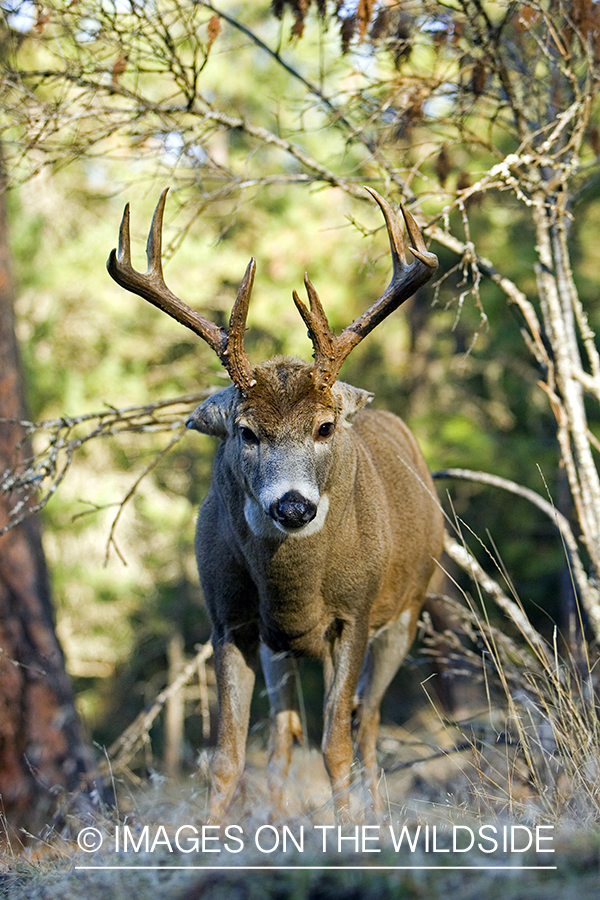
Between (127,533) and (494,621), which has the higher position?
(127,533)

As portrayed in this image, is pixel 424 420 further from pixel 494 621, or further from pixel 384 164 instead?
pixel 384 164

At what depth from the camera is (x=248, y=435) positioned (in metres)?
4.52

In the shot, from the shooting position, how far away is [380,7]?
5.42 meters

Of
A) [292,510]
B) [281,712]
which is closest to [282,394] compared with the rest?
[292,510]

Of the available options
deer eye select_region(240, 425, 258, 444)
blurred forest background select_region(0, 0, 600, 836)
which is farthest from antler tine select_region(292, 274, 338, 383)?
blurred forest background select_region(0, 0, 600, 836)

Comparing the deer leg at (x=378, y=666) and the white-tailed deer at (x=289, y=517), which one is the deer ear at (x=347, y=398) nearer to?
the white-tailed deer at (x=289, y=517)

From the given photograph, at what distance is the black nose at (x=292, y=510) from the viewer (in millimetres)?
4094

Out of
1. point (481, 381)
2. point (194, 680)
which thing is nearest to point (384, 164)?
point (481, 381)

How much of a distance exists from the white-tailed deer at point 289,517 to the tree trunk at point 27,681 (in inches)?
107

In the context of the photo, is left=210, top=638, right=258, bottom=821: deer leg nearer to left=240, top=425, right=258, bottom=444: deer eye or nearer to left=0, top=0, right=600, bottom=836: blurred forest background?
left=240, top=425, right=258, bottom=444: deer eye

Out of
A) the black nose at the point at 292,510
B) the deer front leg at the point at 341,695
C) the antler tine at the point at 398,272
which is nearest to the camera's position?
the black nose at the point at 292,510

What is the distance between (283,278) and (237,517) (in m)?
11.1

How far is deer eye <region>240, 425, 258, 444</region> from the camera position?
14.8 feet

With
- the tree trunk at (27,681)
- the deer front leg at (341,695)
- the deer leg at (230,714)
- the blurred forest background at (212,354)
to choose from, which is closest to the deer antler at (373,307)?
the deer front leg at (341,695)
